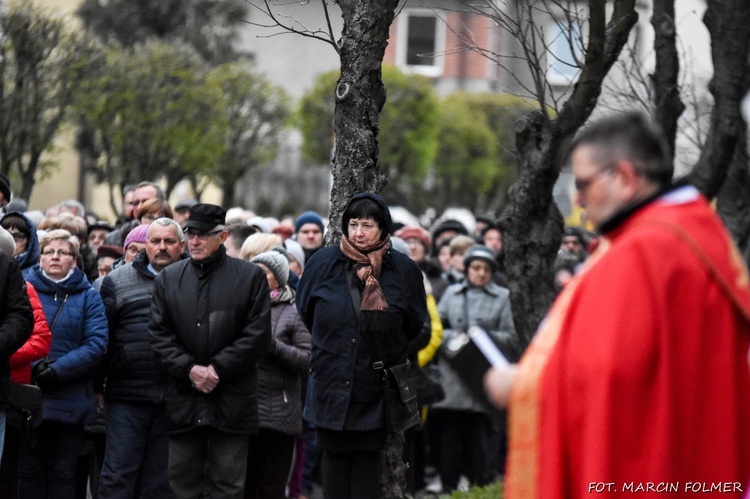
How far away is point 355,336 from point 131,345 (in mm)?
1842

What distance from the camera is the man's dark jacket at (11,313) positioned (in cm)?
744

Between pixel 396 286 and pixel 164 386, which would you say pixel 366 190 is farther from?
pixel 164 386

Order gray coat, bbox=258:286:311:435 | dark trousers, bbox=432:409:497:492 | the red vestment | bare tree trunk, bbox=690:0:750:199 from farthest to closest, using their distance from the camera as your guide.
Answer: dark trousers, bbox=432:409:497:492, bare tree trunk, bbox=690:0:750:199, gray coat, bbox=258:286:311:435, the red vestment

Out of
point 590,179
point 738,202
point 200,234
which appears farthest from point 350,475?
point 738,202

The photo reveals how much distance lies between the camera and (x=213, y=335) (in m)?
7.97

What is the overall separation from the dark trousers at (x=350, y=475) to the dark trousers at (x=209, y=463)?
79 centimetres

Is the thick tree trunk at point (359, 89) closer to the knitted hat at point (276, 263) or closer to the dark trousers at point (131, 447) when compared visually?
the knitted hat at point (276, 263)

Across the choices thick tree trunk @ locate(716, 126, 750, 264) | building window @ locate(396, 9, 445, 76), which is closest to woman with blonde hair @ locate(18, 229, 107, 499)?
thick tree trunk @ locate(716, 126, 750, 264)

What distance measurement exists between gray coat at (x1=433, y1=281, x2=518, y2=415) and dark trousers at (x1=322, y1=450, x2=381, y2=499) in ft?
12.5

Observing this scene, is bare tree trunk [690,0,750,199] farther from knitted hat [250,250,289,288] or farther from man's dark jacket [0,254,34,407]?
man's dark jacket [0,254,34,407]

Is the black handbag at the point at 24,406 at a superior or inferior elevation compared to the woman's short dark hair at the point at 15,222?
inferior

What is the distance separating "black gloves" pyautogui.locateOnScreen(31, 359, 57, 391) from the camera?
27.4 feet

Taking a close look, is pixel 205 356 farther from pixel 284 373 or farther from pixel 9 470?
pixel 9 470

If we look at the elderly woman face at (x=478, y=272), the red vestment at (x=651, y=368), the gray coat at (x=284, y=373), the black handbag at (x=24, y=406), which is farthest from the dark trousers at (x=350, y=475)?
the elderly woman face at (x=478, y=272)
